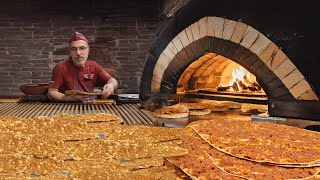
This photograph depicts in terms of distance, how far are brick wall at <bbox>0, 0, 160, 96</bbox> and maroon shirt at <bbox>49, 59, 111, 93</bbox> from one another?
2271 mm

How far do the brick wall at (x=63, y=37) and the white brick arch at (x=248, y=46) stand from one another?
2.50 meters

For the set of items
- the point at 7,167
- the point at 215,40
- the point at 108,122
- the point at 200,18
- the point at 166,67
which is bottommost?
the point at 7,167

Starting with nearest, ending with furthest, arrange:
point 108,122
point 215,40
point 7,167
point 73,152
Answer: point 7,167 → point 73,152 → point 108,122 → point 215,40

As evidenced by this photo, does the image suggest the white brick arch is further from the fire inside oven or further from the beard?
the beard

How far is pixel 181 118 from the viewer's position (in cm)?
284

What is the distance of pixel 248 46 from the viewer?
9.13 feet

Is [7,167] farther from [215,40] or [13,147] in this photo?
[215,40]

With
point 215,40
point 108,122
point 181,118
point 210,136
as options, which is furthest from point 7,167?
point 215,40

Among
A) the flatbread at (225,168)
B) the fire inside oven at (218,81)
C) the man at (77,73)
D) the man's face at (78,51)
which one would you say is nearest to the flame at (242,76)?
the fire inside oven at (218,81)

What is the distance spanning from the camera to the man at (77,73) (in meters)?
3.48

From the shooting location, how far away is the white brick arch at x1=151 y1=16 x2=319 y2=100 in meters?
2.42

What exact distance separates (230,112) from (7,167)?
7.89 ft

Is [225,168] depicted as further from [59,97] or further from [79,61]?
[79,61]

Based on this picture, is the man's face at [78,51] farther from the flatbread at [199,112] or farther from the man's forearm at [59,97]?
the flatbread at [199,112]
